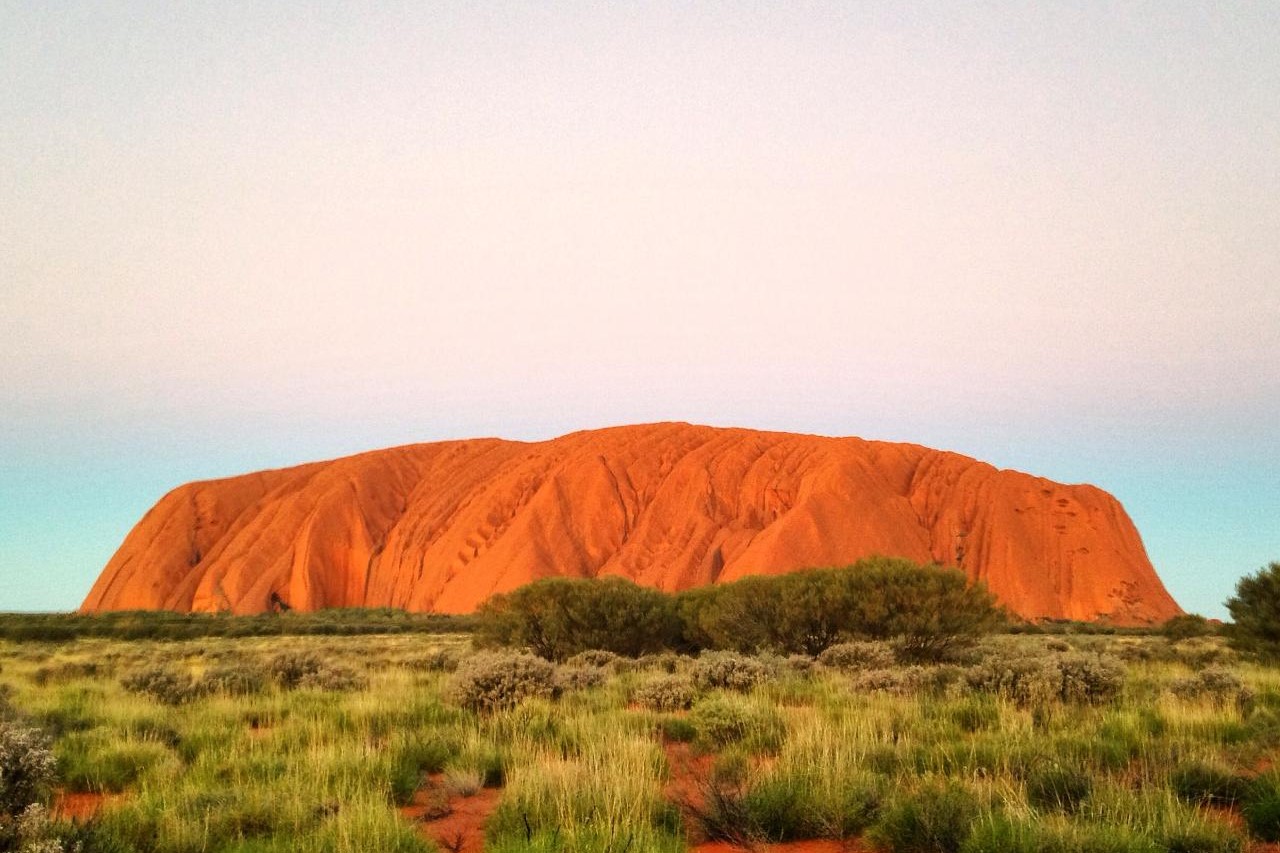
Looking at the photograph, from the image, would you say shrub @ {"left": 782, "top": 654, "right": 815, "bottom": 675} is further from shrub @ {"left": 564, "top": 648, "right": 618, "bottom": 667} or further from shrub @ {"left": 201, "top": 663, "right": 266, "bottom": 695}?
shrub @ {"left": 201, "top": 663, "right": 266, "bottom": 695}

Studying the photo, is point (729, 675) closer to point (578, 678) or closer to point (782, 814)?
point (578, 678)

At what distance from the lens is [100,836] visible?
15.9 feet

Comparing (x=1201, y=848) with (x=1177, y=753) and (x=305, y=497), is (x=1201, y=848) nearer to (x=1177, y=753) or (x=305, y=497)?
→ (x=1177, y=753)

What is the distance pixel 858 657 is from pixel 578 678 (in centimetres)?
581

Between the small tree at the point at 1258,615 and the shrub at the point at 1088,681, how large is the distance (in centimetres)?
1149

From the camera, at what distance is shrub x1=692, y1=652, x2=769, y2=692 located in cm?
1284

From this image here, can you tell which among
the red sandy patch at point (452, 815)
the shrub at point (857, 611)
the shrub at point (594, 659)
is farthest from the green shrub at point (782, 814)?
the shrub at point (857, 611)

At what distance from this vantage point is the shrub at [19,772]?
509 cm


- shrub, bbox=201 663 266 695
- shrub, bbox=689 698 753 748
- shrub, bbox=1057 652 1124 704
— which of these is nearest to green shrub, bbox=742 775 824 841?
shrub, bbox=689 698 753 748

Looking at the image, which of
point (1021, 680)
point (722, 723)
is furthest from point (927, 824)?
point (1021, 680)

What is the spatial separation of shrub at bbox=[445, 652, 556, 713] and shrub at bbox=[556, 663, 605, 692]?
0.42ft

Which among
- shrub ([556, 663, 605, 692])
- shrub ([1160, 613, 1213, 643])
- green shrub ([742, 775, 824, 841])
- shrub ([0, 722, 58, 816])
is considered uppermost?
shrub ([0, 722, 58, 816])

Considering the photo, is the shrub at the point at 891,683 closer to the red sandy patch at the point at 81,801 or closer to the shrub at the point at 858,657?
the shrub at the point at 858,657

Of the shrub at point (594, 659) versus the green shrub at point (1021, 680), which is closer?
the green shrub at point (1021, 680)
